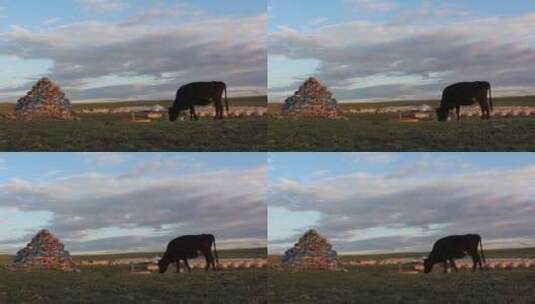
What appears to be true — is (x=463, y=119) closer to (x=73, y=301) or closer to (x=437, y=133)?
(x=437, y=133)

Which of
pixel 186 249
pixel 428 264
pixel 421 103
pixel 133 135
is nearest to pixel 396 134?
pixel 421 103

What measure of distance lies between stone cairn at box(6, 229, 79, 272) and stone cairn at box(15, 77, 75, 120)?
11.8 ft

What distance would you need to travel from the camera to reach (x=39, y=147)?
22625 millimetres

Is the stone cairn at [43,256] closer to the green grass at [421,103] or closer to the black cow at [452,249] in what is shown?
the green grass at [421,103]

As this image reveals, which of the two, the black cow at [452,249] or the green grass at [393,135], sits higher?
the green grass at [393,135]

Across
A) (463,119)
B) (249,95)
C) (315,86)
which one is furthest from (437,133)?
(249,95)

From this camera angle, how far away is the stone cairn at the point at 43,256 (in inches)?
893

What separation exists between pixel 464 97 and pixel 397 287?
229 inches

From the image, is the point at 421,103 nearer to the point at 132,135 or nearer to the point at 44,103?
the point at 132,135

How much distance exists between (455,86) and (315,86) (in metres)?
4.03

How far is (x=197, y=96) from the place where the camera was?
23.8 metres

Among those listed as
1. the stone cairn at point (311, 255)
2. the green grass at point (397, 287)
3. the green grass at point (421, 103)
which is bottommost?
the green grass at point (397, 287)

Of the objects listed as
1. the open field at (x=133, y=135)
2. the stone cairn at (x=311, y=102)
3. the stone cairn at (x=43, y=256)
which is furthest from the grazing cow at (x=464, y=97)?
the stone cairn at (x=43, y=256)

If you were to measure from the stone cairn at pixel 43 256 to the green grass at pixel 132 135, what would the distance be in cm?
238
